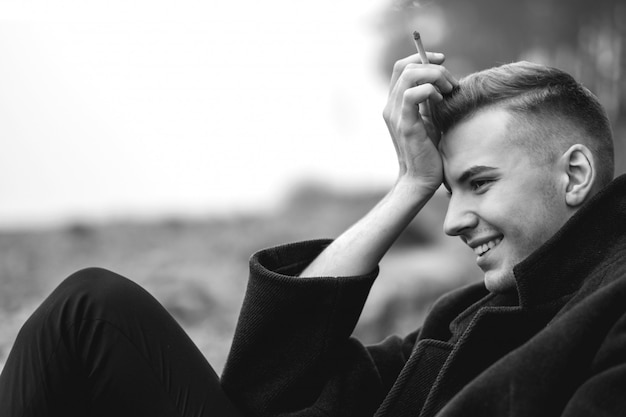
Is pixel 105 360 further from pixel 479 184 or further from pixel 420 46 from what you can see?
pixel 420 46

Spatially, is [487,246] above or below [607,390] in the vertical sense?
above

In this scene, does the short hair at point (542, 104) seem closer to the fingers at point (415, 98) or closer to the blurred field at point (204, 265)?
the fingers at point (415, 98)

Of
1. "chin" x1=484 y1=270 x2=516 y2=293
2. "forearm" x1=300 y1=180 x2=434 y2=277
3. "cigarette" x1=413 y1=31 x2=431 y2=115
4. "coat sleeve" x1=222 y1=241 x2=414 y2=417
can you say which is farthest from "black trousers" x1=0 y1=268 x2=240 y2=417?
"cigarette" x1=413 y1=31 x2=431 y2=115

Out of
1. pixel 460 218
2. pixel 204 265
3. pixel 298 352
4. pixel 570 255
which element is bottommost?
pixel 204 265

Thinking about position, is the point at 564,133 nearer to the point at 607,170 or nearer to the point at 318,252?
the point at 607,170

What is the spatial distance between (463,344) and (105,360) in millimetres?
1175

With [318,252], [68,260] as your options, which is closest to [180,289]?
[68,260]

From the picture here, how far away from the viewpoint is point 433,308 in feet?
9.21

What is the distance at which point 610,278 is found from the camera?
2064 millimetres

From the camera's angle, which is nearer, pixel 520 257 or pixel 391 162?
pixel 520 257

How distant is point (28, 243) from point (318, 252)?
5.18 meters

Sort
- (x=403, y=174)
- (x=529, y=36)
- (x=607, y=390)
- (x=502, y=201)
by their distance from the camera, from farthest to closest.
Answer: (x=529, y=36) → (x=403, y=174) → (x=502, y=201) → (x=607, y=390)

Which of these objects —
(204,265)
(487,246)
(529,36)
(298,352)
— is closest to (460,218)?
(487,246)

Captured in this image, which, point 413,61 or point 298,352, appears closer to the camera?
point 298,352
